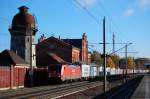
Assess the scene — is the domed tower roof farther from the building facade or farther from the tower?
the building facade

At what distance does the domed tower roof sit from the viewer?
8594 cm

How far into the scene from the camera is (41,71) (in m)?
70.5

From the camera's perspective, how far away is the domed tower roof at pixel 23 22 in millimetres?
85938

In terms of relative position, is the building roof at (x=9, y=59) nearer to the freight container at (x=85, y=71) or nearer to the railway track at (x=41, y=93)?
the railway track at (x=41, y=93)

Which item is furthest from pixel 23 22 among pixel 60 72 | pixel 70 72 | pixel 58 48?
pixel 58 48

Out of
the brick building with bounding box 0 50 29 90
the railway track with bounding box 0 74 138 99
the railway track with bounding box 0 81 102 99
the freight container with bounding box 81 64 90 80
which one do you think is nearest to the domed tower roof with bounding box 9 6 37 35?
the freight container with bounding box 81 64 90 80

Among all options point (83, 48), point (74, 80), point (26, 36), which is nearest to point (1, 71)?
point (74, 80)

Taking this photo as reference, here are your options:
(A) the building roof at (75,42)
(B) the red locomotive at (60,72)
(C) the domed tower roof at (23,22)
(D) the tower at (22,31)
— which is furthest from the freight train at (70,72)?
(A) the building roof at (75,42)

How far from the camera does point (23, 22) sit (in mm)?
86312

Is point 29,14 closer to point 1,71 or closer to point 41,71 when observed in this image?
point 41,71

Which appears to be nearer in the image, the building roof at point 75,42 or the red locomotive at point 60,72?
the red locomotive at point 60,72

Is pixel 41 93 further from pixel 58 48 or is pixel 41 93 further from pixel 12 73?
pixel 58 48

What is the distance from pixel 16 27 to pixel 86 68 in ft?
56.9

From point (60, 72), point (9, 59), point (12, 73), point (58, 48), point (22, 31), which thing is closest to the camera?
point (12, 73)
